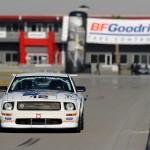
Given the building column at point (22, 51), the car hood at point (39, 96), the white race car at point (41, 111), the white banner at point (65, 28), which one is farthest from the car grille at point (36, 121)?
the building column at point (22, 51)

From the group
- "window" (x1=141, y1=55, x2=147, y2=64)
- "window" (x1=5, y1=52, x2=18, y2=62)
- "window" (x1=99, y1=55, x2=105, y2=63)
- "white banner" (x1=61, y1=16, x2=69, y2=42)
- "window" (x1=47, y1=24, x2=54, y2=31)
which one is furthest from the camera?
"window" (x1=5, y1=52, x2=18, y2=62)

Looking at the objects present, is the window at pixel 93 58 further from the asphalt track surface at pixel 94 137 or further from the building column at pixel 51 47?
the asphalt track surface at pixel 94 137

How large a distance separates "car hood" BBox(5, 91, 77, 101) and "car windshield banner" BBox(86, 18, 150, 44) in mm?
67480

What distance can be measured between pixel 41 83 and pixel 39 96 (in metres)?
1.74

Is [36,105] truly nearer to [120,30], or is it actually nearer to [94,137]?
[94,137]

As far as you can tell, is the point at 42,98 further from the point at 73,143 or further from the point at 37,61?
the point at 37,61

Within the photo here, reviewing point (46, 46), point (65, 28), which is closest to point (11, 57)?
point (46, 46)

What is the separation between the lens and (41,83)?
53.1 feet

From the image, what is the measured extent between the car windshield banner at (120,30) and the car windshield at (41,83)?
217ft

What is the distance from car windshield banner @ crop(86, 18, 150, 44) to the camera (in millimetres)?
82312

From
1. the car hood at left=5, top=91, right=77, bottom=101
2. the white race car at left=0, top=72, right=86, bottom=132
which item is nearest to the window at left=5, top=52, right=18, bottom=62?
the car hood at left=5, top=91, right=77, bottom=101

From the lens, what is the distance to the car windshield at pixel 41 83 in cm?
1572

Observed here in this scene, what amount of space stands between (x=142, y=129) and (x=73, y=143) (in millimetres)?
3429

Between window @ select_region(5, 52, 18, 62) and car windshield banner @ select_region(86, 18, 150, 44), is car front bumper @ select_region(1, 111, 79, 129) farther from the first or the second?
window @ select_region(5, 52, 18, 62)
